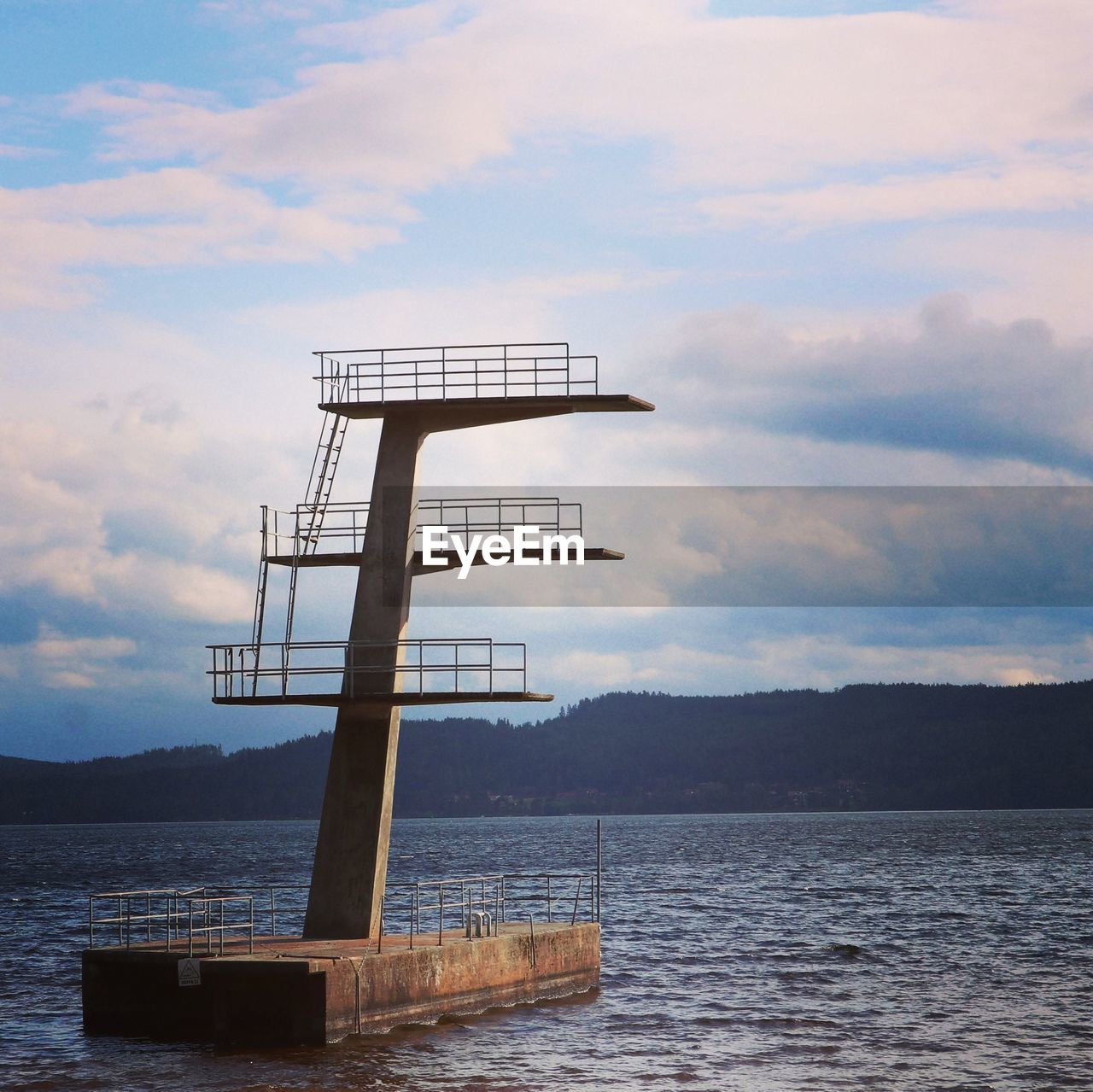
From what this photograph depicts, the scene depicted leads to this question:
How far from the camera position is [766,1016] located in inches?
1296

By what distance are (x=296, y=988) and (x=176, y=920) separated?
542 centimetres

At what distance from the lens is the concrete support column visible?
27.9 meters

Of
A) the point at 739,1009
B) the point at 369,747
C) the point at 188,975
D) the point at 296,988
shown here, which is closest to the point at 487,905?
the point at 739,1009

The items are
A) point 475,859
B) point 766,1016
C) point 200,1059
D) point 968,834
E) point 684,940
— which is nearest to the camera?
point 200,1059

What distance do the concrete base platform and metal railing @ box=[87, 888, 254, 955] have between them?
51 centimetres

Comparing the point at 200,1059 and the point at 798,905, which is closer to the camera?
the point at 200,1059

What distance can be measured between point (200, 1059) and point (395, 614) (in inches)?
316

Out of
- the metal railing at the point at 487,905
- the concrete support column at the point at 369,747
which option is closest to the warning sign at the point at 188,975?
the concrete support column at the point at 369,747

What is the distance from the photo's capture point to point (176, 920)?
28.6 metres

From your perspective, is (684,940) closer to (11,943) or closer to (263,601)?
(11,943)

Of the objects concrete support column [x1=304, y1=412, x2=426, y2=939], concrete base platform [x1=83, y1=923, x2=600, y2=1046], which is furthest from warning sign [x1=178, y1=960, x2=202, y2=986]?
concrete support column [x1=304, y1=412, x2=426, y2=939]

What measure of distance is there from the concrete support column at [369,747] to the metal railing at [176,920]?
61.8 inches

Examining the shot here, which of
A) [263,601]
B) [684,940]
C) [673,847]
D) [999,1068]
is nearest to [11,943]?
[684,940]

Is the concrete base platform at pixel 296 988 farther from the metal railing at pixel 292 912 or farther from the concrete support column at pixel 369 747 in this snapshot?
the concrete support column at pixel 369 747
